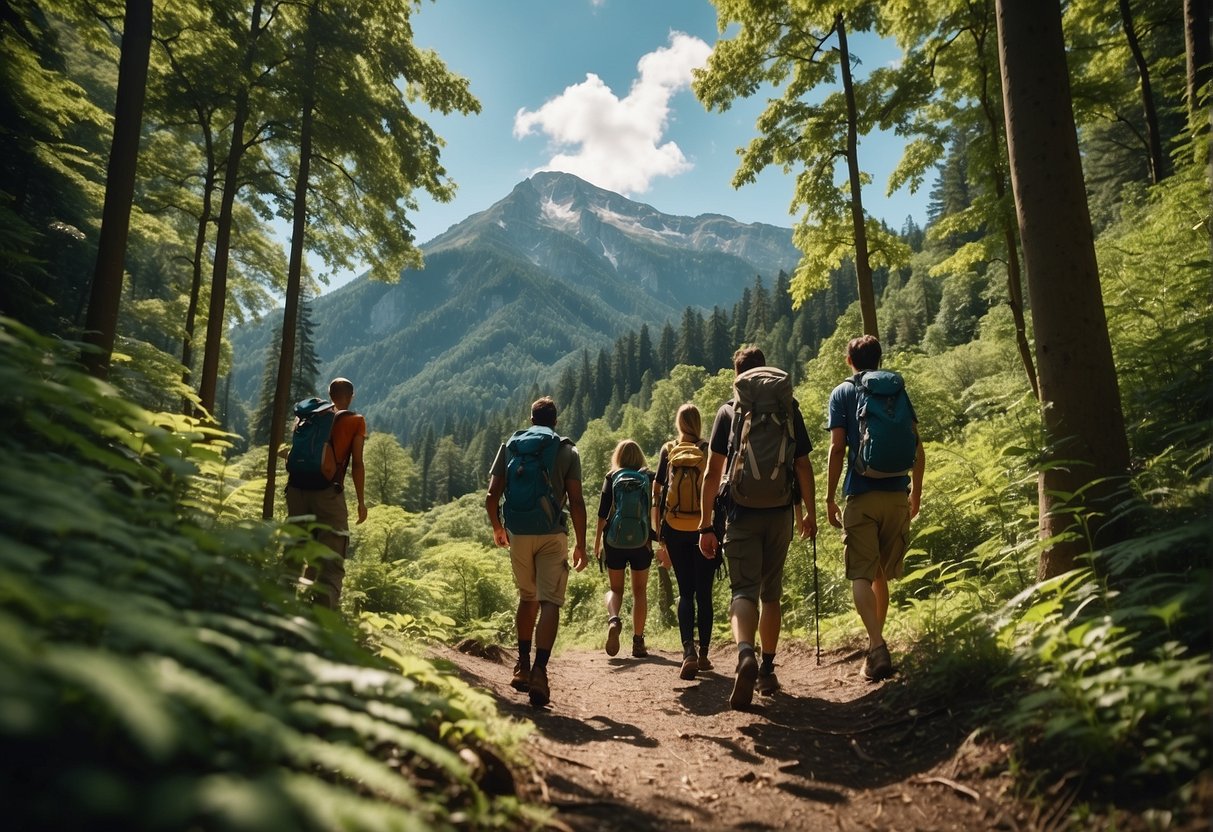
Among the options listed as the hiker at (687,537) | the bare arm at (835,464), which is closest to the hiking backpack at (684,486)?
the hiker at (687,537)

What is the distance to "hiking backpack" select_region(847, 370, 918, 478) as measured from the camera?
4.37 meters

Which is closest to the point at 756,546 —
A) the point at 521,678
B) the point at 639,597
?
the point at 521,678

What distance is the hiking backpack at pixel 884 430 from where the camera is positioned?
172 inches

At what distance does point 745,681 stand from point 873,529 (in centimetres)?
146

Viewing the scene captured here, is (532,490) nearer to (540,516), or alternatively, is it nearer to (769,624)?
(540,516)

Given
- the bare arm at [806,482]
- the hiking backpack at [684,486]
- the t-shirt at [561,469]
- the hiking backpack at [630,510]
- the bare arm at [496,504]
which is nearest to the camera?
the bare arm at [806,482]

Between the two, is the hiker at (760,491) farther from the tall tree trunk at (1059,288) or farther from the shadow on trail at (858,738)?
the tall tree trunk at (1059,288)

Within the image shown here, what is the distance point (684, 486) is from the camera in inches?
244

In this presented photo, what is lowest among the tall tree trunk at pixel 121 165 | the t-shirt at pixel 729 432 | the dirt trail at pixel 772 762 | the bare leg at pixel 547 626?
the dirt trail at pixel 772 762

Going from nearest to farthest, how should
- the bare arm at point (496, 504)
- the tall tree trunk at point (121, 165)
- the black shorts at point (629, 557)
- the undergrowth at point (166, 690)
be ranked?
1. the undergrowth at point (166, 690)
2. the bare arm at point (496, 504)
3. the tall tree trunk at point (121, 165)
4. the black shorts at point (629, 557)

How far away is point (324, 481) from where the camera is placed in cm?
587

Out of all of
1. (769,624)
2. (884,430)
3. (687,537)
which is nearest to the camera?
(884,430)

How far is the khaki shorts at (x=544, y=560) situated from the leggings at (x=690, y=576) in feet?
4.69

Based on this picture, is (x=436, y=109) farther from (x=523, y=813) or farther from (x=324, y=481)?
(x=523, y=813)
